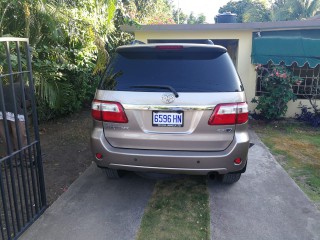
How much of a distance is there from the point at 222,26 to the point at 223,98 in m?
5.27

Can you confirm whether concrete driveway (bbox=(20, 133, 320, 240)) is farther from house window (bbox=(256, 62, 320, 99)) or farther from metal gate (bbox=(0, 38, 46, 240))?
house window (bbox=(256, 62, 320, 99))

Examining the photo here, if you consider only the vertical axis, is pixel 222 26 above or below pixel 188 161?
above

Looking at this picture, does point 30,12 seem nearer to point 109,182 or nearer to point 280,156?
point 109,182

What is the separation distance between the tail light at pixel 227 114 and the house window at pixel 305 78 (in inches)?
202

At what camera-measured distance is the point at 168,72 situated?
10.5 feet

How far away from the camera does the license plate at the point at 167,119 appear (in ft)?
10.00

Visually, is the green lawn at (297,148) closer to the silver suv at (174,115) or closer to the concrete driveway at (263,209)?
the concrete driveway at (263,209)

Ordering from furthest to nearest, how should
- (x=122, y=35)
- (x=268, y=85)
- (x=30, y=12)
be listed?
(x=122, y=35)
(x=268, y=85)
(x=30, y=12)

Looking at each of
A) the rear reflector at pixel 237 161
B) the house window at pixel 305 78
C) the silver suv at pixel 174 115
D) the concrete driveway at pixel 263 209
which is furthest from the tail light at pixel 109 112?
the house window at pixel 305 78

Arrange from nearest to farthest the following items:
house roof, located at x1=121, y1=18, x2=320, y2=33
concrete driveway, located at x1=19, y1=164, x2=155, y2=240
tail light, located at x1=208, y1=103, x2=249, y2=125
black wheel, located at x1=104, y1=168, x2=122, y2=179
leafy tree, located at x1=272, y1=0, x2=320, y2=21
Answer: concrete driveway, located at x1=19, y1=164, x2=155, y2=240
tail light, located at x1=208, y1=103, x2=249, y2=125
black wheel, located at x1=104, y1=168, x2=122, y2=179
house roof, located at x1=121, y1=18, x2=320, y2=33
leafy tree, located at x1=272, y1=0, x2=320, y2=21

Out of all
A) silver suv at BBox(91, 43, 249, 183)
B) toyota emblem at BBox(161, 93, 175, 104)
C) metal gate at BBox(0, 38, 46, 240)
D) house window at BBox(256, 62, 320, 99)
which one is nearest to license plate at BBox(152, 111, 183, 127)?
silver suv at BBox(91, 43, 249, 183)

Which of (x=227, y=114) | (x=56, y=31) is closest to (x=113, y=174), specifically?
(x=227, y=114)

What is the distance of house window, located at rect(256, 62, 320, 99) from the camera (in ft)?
25.4

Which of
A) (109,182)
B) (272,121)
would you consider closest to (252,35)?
(272,121)
